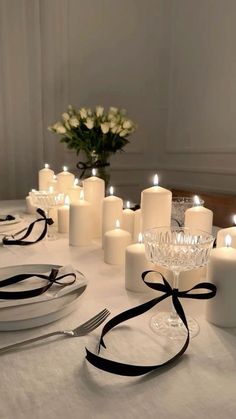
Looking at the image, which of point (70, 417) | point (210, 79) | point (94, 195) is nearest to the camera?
point (70, 417)

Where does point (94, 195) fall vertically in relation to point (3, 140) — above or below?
below

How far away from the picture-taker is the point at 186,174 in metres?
2.46

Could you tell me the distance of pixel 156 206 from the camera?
82cm

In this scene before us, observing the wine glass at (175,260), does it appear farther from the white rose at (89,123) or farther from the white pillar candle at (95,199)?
the white rose at (89,123)

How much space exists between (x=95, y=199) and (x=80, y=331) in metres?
0.58

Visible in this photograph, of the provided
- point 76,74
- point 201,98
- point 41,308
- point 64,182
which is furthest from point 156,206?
point 76,74

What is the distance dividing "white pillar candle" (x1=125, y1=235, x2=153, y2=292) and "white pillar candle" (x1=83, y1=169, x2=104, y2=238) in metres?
0.39

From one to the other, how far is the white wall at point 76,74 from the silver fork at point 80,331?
1928mm

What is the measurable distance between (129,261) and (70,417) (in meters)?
0.35

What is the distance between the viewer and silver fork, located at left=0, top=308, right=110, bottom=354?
50 cm

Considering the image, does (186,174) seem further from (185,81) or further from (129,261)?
(129,261)

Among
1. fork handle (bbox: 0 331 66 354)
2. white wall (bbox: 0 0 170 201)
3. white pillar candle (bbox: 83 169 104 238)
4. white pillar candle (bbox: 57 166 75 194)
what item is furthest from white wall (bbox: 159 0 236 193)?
fork handle (bbox: 0 331 66 354)

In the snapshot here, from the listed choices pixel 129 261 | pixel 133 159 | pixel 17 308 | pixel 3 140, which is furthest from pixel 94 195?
pixel 133 159

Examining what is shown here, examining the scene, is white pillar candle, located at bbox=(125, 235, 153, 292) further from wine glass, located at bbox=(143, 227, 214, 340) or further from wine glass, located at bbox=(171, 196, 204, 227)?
wine glass, located at bbox=(171, 196, 204, 227)
